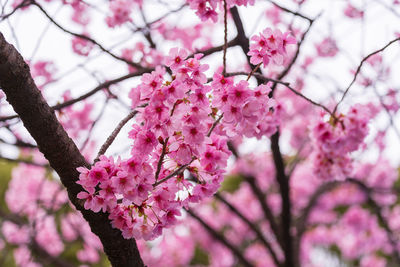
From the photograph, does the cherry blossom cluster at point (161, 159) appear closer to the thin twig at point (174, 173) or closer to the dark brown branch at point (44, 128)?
the thin twig at point (174, 173)

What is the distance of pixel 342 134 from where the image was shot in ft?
6.95

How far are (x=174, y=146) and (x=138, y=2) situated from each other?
254 centimetres

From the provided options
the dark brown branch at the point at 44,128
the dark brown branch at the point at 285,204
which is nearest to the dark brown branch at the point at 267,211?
the dark brown branch at the point at 285,204

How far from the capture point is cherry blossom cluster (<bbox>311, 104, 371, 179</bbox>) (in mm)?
2098

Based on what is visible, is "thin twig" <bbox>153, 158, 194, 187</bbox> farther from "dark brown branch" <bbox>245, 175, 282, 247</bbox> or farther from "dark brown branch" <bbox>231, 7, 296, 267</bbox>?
"dark brown branch" <bbox>245, 175, 282, 247</bbox>

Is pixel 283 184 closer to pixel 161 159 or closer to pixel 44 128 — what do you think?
pixel 161 159

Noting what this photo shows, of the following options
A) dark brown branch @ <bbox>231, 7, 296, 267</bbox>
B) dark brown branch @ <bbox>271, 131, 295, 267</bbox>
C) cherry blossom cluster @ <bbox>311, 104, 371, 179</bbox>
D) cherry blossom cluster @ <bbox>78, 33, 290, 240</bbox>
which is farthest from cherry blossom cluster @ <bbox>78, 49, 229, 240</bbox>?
dark brown branch @ <bbox>271, 131, 295, 267</bbox>

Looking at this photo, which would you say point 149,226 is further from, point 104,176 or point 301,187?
point 301,187

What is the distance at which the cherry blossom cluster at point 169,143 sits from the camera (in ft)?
4.46

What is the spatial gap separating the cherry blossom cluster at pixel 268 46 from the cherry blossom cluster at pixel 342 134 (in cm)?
68

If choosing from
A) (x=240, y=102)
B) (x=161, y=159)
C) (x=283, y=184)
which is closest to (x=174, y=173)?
(x=161, y=159)

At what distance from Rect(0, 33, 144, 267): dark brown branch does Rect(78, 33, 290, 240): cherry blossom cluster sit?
5.1 inches

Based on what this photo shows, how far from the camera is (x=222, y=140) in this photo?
1.55m

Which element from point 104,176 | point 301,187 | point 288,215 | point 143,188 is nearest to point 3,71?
Answer: point 104,176
